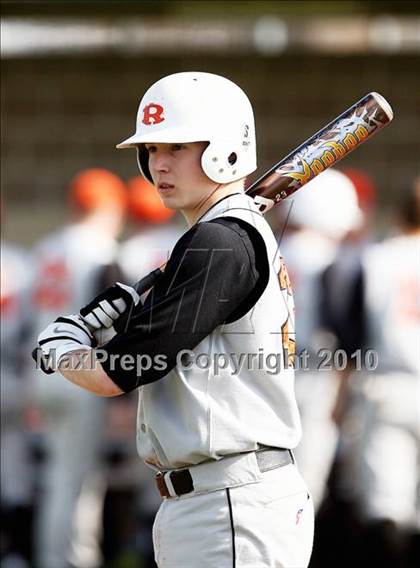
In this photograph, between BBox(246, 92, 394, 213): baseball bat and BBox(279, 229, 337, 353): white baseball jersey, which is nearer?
BBox(246, 92, 394, 213): baseball bat

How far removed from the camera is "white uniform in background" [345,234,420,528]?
650cm

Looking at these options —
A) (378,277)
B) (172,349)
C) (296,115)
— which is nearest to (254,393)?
(172,349)

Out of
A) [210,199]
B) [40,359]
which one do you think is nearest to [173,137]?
[210,199]

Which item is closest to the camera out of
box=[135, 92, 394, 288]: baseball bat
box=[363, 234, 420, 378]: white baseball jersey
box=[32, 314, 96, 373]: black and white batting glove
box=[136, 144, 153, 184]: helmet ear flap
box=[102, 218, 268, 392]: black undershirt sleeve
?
box=[102, 218, 268, 392]: black undershirt sleeve

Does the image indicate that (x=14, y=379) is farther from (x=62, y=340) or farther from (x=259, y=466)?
(x=259, y=466)

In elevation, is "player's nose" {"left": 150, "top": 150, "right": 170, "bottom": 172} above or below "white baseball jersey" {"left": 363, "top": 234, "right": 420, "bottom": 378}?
above

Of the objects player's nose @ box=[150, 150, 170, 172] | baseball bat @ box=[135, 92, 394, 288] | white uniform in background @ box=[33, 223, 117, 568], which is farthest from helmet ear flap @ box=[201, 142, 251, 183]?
white uniform in background @ box=[33, 223, 117, 568]

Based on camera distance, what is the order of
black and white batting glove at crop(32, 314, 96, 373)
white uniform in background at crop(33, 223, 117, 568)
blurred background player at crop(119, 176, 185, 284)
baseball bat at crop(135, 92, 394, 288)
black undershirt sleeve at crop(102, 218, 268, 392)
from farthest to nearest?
blurred background player at crop(119, 176, 185, 284) < white uniform in background at crop(33, 223, 117, 568) < baseball bat at crop(135, 92, 394, 288) < black and white batting glove at crop(32, 314, 96, 373) < black undershirt sleeve at crop(102, 218, 268, 392)

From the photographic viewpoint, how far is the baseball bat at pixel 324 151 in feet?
12.5

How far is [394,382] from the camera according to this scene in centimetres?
658

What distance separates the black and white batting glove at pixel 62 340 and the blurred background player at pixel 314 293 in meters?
3.15

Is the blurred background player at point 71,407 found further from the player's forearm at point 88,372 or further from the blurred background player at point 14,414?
the player's forearm at point 88,372

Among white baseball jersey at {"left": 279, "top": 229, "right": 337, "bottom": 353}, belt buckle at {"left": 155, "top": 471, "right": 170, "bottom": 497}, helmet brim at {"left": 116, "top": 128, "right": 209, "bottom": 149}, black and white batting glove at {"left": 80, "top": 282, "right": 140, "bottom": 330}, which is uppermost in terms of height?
helmet brim at {"left": 116, "top": 128, "right": 209, "bottom": 149}

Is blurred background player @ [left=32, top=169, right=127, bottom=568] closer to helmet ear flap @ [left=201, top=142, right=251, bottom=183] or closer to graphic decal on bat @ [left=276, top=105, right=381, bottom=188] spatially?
graphic decal on bat @ [left=276, top=105, right=381, bottom=188]
